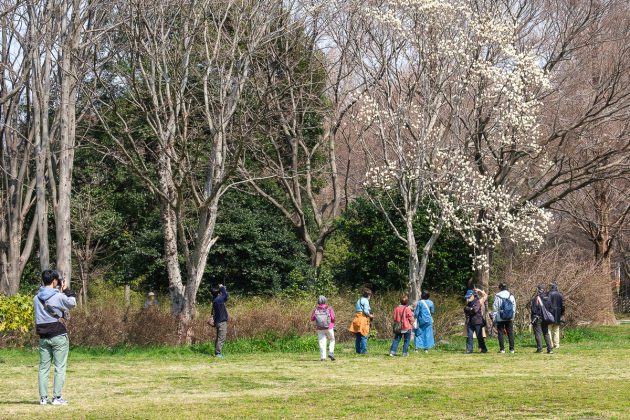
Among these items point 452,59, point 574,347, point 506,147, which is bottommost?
point 574,347

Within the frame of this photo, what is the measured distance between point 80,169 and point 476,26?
60.7 ft

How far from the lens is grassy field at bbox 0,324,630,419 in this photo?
11594 mm

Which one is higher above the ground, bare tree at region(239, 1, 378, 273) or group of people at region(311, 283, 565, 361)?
bare tree at region(239, 1, 378, 273)

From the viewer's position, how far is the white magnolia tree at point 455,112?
1059 inches

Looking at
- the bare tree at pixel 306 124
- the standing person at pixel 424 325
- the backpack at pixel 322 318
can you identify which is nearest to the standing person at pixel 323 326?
the backpack at pixel 322 318

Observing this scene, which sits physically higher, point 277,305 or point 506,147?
point 506,147

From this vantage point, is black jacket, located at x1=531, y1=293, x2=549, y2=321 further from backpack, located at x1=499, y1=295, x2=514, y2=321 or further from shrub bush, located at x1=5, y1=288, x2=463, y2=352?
shrub bush, located at x1=5, y1=288, x2=463, y2=352

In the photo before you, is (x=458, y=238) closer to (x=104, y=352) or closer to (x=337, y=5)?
(x=337, y=5)

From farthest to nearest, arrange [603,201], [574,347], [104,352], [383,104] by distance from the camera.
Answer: [603,201] < [383,104] < [574,347] < [104,352]

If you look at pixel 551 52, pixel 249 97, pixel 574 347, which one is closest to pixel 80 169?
A: pixel 249 97

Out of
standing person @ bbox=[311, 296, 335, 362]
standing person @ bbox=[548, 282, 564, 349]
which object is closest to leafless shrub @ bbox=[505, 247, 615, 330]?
standing person @ bbox=[548, 282, 564, 349]

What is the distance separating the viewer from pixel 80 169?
127 feet

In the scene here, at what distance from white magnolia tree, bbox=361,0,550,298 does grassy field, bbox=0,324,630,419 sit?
5461 millimetres

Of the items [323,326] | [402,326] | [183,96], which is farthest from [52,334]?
[183,96]
